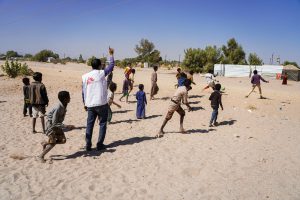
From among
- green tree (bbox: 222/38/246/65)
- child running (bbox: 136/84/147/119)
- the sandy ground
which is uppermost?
green tree (bbox: 222/38/246/65)

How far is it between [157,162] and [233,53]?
49546mm

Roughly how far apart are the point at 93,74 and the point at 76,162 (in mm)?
1863

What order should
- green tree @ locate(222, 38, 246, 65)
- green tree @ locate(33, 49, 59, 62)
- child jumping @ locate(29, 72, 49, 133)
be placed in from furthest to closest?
green tree @ locate(33, 49, 59, 62), green tree @ locate(222, 38, 246, 65), child jumping @ locate(29, 72, 49, 133)

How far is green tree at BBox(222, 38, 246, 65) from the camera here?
52531 millimetres

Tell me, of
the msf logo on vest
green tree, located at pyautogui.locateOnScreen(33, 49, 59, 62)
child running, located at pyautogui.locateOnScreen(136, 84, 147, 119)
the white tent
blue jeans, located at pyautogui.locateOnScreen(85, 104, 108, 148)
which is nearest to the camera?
the msf logo on vest

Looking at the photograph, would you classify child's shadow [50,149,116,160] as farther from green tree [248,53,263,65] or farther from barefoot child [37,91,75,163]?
green tree [248,53,263,65]

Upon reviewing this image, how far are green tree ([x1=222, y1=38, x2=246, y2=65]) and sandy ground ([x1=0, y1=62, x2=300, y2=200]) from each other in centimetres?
4342

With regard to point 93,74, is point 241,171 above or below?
below

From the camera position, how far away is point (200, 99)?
608 inches

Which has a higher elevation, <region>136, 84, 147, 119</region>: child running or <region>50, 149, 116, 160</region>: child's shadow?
<region>136, 84, 147, 119</region>: child running

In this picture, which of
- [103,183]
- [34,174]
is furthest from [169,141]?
[34,174]

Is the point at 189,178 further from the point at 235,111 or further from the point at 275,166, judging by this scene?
the point at 235,111

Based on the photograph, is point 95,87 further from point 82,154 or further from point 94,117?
point 82,154

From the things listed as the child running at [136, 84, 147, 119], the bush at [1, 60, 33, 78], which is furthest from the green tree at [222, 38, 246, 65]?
the child running at [136, 84, 147, 119]
